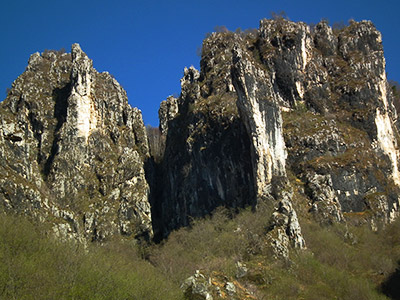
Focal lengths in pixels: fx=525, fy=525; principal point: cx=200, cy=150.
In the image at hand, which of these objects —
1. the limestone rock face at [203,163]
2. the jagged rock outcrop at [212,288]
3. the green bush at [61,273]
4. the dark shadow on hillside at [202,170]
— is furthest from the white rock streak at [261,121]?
the green bush at [61,273]

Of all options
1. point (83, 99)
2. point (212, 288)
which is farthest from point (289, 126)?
point (83, 99)

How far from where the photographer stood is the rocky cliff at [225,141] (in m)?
63.2

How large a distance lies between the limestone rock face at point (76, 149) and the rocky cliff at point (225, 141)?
0.21 m

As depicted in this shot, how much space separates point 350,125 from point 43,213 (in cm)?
4256

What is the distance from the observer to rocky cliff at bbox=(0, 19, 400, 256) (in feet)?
207

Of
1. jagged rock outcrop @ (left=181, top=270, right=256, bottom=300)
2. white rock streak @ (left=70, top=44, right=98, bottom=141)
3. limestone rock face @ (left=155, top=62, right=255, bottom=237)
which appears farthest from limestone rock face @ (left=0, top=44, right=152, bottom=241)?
jagged rock outcrop @ (left=181, top=270, right=256, bottom=300)

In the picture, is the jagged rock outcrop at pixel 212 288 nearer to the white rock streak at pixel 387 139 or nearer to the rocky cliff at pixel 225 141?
the rocky cliff at pixel 225 141

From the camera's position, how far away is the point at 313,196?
60719 mm

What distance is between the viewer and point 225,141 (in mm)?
71750

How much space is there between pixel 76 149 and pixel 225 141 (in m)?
26.9

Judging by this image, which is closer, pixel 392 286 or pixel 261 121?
pixel 392 286

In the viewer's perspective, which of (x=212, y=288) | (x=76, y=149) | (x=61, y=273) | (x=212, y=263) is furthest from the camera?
(x=76, y=149)

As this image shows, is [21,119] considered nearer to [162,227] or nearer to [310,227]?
[162,227]

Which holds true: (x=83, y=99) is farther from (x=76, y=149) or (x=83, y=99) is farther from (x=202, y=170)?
(x=202, y=170)
